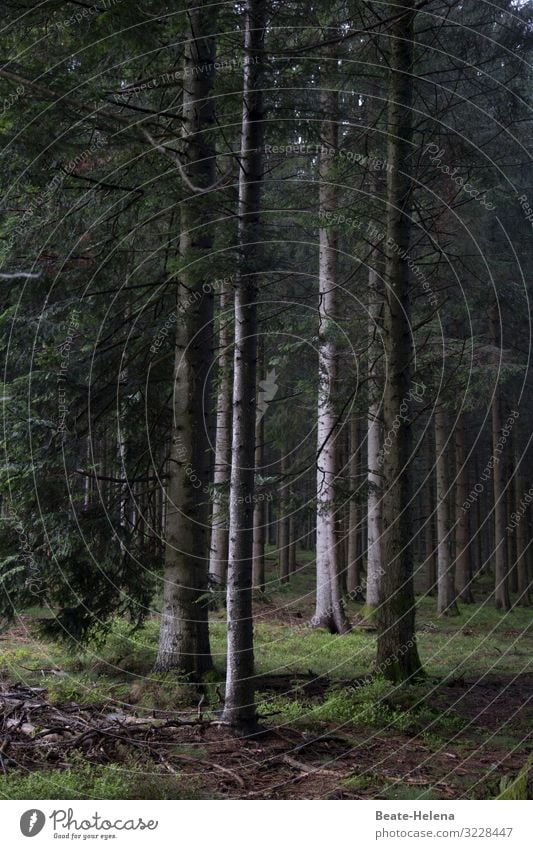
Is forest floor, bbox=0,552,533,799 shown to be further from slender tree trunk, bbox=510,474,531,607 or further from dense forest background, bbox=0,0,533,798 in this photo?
slender tree trunk, bbox=510,474,531,607

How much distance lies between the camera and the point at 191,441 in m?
12.4

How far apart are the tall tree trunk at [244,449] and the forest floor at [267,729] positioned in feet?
1.55

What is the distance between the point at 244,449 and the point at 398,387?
12.3ft

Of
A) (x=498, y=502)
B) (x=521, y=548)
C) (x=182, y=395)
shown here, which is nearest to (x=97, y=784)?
(x=182, y=395)

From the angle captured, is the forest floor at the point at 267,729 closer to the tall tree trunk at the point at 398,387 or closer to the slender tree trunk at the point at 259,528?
the tall tree trunk at the point at 398,387

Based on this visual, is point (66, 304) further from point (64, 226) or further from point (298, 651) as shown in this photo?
point (298, 651)

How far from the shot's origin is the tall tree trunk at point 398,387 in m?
12.2

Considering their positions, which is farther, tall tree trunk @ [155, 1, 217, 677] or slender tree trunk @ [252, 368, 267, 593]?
slender tree trunk @ [252, 368, 267, 593]

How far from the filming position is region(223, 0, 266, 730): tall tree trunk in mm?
9547

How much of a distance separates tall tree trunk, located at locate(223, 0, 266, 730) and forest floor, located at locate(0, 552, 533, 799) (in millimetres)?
472

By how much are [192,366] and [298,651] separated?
21.8 feet

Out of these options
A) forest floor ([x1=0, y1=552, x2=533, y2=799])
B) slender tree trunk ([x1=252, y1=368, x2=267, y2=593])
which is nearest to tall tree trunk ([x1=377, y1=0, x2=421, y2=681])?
forest floor ([x1=0, y1=552, x2=533, y2=799])

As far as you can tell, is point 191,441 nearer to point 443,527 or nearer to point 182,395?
point 182,395

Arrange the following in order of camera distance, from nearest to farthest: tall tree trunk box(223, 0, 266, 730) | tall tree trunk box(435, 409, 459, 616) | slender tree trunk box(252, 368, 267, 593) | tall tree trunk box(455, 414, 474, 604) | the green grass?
the green grass < tall tree trunk box(223, 0, 266, 730) < tall tree trunk box(435, 409, 459, 616) < slender tree trunk box(252, 368, 267, 593) < tall tree trunk box(455, 414, 474, 604)
